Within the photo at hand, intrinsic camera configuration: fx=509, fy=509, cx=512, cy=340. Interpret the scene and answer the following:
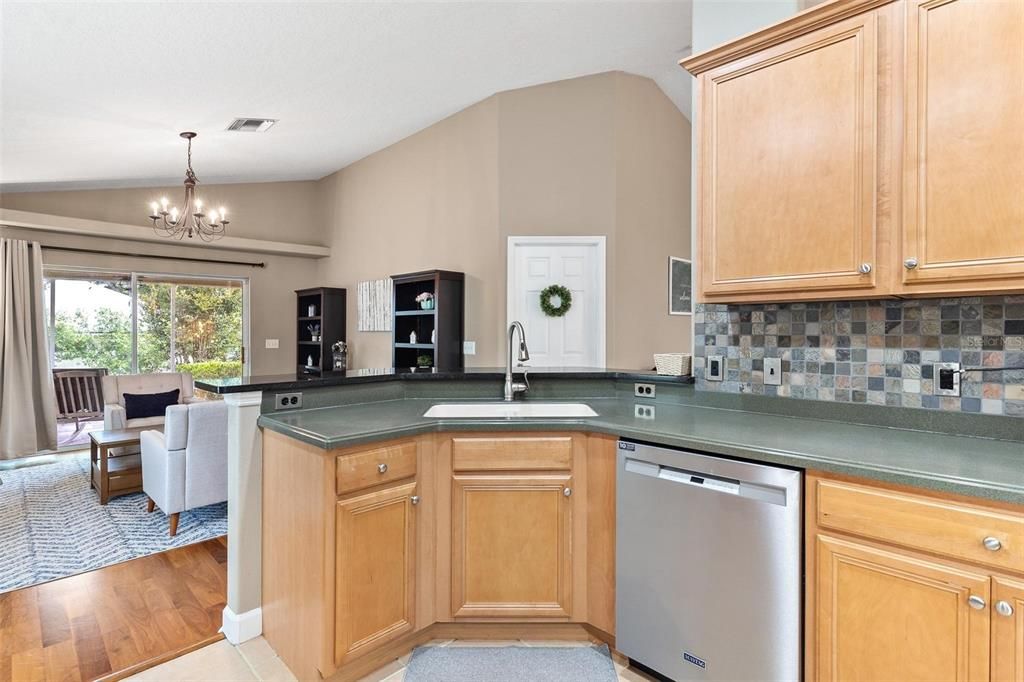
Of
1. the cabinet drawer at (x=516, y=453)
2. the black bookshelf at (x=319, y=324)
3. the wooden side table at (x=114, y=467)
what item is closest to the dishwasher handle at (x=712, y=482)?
the cabinet drawer at (x=516, y=453)

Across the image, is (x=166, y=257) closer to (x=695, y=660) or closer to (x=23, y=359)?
(x=23, y=359)

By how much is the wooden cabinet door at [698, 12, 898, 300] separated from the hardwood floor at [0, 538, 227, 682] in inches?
105

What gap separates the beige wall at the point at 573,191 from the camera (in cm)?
452

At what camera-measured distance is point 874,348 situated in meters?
1.92

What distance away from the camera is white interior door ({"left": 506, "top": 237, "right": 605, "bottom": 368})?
179 inches

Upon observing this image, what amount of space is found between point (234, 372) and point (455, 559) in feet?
18.9

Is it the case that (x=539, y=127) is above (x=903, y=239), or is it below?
above

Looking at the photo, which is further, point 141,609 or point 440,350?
point 440,350

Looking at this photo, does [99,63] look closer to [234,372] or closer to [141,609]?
[141,609]

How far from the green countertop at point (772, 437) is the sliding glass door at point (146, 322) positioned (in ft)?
16.8

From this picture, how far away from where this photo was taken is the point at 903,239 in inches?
62.7

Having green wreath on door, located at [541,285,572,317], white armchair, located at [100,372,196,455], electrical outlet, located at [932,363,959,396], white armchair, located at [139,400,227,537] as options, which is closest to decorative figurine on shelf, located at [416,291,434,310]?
green wreath on door, located at [541,285,572,317]

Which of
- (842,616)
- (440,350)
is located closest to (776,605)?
(842,616)

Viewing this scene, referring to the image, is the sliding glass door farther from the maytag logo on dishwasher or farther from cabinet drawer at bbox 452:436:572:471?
the maytag logo on dishwasher
